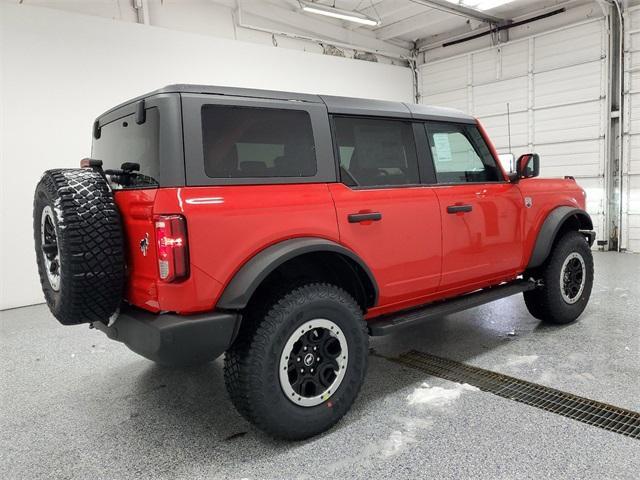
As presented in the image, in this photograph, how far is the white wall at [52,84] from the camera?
215 inches

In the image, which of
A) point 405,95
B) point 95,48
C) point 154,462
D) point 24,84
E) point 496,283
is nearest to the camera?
point 154,462

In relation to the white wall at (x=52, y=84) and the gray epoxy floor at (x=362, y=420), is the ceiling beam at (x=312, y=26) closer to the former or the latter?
the white wall at (x=52, y=84)

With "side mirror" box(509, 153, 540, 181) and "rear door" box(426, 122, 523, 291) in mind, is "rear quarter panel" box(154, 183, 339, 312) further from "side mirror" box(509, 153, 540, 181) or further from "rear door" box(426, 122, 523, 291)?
"side mirror" box(509, 153, 540, 181)

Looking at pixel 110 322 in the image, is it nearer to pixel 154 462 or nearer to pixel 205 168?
pixel 154 462

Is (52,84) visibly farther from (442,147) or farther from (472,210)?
(472,210)

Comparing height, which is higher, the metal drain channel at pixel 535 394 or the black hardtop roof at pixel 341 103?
the black hardtop roof at pixel 341 103

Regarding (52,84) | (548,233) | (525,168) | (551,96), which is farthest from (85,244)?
(551,96)

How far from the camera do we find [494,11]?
8609mm

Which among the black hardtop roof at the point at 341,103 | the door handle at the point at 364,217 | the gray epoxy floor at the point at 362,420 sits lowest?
the gray epoxy floor at the point at 362,420

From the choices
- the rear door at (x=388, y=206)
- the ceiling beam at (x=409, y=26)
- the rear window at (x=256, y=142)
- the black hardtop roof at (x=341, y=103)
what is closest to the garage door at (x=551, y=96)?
the ceiling beam at (x=409, y=26)

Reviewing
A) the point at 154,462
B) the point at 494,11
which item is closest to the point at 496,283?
the point at 154,462

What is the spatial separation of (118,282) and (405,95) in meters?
9.18

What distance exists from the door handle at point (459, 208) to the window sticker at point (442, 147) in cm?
34

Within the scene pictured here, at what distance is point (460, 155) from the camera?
3289mm
